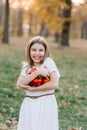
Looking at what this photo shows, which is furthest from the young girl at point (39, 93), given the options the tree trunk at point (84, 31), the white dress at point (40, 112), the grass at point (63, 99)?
the tree trunk at point (84, 31)

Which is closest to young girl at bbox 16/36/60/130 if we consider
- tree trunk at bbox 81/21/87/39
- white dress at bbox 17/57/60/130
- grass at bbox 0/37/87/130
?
white dress at bbox 17/57/60/130

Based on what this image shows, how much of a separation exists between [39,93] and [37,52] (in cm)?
49

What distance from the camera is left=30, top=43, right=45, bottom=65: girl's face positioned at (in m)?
4.93

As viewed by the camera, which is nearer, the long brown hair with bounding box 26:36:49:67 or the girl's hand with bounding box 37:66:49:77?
the girl's hand with bounding box 37:66:49:77

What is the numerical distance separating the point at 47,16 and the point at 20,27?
3990 centimetres

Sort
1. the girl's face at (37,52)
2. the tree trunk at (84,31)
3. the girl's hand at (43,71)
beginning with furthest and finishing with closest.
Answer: the tree trunk at (84,31)
the girl's face at (37,52)
the girl's hand at (43,71)

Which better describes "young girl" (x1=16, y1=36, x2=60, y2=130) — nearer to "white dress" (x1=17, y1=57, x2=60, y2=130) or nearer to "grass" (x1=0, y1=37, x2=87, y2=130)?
"white dress" (x1=17, y1=57, x2=60, y2=130)

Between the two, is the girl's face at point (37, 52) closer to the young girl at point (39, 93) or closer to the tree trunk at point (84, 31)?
the young girl at point (39, 93)

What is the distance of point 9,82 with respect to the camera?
11.3 m

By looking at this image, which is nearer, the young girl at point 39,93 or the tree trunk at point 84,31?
the young girl at point 39,93

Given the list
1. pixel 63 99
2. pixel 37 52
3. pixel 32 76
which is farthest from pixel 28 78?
pixel 63 99

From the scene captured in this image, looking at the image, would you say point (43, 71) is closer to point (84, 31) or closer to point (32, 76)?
point (32, 76)

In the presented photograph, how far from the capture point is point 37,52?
494 cm

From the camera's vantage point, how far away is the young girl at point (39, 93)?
4.84 m
